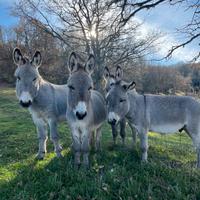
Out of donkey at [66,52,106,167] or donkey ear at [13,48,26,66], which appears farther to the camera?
donkey ear at [13,48,26,66]

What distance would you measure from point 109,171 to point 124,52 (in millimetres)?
15460

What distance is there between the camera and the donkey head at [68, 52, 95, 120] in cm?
545

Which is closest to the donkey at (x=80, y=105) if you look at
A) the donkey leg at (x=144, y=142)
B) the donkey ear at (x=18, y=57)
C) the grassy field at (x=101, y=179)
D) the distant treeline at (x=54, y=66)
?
the grassy field at (x=101, y=179)

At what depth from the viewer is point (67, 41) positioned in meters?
20.4

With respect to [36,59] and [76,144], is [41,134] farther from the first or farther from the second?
[36,59]

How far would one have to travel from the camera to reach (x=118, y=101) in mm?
6285

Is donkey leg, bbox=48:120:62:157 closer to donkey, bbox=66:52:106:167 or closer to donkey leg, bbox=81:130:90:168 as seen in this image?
donkey, bbox=66:52:106:167

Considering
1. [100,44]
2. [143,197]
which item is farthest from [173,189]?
[100,44]

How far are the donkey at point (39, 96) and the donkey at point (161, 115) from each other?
181cm

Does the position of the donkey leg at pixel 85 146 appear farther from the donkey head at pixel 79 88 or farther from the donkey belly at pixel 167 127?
the donkey belly at pixel 167 127

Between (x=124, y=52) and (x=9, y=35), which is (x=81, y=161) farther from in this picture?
(x=9, y=35)

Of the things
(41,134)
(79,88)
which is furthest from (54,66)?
(79,88)

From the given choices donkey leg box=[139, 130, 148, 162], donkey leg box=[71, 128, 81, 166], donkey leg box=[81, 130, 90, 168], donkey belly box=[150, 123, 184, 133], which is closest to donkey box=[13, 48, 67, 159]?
donkey leg box=[71, 128, 81, 166]

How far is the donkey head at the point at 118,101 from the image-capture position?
6.10 meters
